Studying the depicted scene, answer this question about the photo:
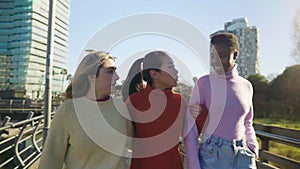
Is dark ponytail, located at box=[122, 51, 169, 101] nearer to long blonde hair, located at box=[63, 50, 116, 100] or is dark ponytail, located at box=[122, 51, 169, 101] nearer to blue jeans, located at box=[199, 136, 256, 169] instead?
long blonde hair, located at box=[63, 50, 116, 100]

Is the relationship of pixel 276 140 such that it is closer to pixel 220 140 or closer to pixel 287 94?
pixel 220 140

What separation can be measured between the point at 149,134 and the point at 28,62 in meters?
82.4

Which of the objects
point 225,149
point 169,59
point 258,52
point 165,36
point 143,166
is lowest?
point 143,166

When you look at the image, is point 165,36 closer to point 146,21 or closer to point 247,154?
point 146,21

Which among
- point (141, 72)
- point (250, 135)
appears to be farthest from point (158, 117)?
point (250, 135)

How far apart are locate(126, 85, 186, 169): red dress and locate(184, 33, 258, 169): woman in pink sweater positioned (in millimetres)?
110

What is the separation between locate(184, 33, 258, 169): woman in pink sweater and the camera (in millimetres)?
1985

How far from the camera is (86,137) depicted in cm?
193

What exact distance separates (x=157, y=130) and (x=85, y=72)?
23.1 inches

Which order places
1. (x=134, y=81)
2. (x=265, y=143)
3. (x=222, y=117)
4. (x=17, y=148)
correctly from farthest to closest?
1. (x=17, y=148)
2. (x=265, y=143)
3. (x=134, y=81)
4. (x=222, y=117)

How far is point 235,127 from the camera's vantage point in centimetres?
205

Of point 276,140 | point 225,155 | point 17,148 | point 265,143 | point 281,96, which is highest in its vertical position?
point 281,96

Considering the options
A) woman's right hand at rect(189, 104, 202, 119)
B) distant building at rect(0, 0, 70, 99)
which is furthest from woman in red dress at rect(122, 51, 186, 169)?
distant building at rect(0, 0, 70, 99)

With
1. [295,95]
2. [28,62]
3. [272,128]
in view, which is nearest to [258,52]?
[295,95]
